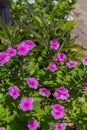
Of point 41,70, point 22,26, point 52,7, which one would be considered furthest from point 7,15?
point 41,70

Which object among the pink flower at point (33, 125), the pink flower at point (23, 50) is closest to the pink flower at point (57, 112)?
the pink flower at point (33, 125)

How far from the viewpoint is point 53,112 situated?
2498 millimetres

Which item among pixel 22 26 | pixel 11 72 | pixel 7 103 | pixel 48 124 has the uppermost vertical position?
pixel 22 26

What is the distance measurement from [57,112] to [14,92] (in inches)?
12.3

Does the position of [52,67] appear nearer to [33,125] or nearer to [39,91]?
[39,91]

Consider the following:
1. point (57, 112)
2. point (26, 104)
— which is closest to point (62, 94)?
point (57, 112)

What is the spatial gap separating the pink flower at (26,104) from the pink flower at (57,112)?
149 mm

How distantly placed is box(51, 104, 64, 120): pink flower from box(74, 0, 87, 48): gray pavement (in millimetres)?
2428

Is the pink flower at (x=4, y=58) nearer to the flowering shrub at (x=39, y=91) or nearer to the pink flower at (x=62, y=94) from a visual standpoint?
the flowering shrub at (x=39, y=91)

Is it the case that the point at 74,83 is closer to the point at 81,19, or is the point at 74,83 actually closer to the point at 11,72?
the point at 11,72

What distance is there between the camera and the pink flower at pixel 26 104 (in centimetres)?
246

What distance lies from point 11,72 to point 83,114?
59cm

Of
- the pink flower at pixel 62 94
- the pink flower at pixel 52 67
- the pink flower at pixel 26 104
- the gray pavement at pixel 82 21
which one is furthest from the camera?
the gray pavement at pixel 82 21

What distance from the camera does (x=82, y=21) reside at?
18.7 feet
